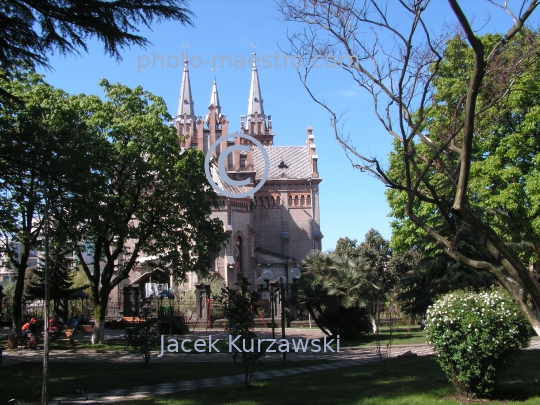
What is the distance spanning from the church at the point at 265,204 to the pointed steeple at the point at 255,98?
5002 millimetres

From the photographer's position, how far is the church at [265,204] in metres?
48.4

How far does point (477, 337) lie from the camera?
9.06 meters

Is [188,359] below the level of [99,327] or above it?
below

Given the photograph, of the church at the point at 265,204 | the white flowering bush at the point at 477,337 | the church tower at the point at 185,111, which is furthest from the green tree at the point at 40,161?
the church tower at the point at 185,111

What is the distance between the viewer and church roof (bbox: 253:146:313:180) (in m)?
60.2

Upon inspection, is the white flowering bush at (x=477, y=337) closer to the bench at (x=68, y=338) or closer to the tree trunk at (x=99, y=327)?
the bench at (x=68, y=338)

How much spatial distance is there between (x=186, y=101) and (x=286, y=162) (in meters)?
16.0

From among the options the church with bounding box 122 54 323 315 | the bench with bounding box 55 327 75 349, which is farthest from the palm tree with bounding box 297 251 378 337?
the church with bounding box 122 54 323 315

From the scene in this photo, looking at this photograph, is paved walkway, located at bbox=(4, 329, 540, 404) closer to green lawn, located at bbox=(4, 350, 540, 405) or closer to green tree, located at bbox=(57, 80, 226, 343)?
green lawn, located at bbox=(4, 350, 540, 405)

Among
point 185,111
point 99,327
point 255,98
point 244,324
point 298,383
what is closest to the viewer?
point 244,324

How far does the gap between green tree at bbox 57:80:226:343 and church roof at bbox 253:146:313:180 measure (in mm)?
35894

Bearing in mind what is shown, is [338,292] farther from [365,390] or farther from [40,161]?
[40,161]

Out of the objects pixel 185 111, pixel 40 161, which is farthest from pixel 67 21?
pixel 185 111

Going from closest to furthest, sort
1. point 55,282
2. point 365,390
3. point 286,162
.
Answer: point 365,390 → point 55,282 → point 286,162
